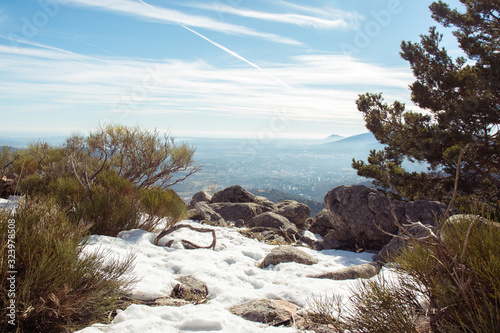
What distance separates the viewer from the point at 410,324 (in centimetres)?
202

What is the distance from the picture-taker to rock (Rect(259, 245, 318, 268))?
518 cm

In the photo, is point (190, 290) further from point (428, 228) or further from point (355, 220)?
point (355, 220)

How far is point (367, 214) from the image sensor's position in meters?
7.45

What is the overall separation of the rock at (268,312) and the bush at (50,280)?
114 cm

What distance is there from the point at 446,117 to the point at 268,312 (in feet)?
28.8

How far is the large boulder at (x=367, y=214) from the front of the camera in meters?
7.14

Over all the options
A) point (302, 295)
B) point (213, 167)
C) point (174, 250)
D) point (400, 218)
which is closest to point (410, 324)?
point (302, 295)

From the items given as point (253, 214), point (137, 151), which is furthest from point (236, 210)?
point (137, 151)

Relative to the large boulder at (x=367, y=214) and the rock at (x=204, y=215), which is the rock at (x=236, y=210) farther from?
the large boulder at (x=367, y=214)

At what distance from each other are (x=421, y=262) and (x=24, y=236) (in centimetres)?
279

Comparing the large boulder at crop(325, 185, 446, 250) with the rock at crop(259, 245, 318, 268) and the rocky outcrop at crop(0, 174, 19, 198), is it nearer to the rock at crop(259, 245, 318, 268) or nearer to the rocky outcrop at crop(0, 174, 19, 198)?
the rock at crop(259, 245, 318, 268)

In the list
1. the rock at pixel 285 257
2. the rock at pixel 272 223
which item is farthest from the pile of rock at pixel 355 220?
the rock at pixel 285 257

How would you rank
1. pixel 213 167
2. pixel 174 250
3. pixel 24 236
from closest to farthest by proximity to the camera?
pixel 24 236 < pixel 174 250 < pixel 213 167

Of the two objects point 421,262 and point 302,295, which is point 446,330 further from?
point 302,295
